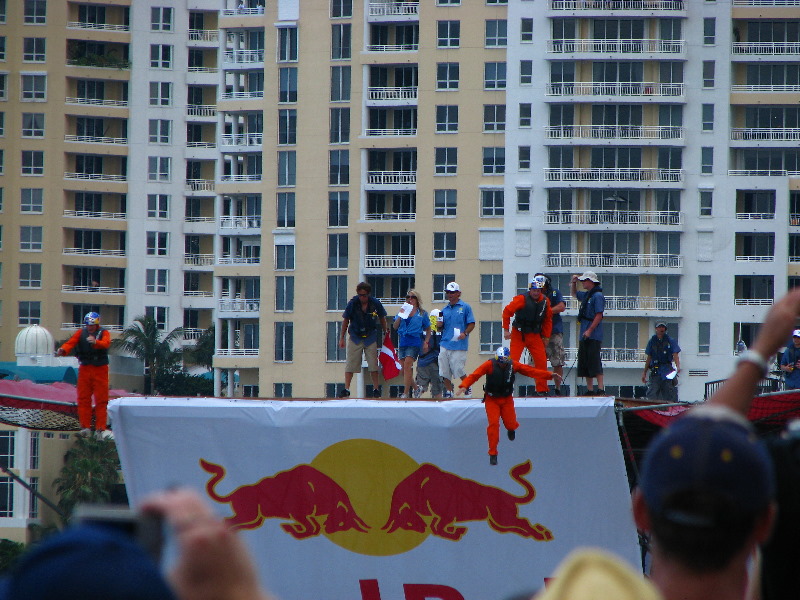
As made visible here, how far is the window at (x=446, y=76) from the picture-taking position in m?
64.0

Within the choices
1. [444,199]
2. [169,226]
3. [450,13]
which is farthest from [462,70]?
[169,226]

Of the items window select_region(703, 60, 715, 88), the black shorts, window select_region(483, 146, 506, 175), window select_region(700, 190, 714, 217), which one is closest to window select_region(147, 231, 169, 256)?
window select_region(483, 146, 506, 175)

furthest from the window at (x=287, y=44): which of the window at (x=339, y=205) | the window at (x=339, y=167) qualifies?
the window at (x=339, y=205)

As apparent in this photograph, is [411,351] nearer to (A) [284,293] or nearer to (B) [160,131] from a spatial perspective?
(A) [284,293]

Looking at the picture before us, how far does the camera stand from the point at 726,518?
246 cm

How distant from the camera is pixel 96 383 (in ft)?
60.0

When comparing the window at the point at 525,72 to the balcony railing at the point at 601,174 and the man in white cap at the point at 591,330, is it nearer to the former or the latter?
the balcony railing at the point at 601,174

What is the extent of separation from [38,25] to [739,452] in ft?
267

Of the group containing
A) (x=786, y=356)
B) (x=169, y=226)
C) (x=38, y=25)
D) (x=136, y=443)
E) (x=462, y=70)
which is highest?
(x=38, y=25)

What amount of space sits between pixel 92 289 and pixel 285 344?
19.2 metres

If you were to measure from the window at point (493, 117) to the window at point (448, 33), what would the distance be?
3915 millimetres

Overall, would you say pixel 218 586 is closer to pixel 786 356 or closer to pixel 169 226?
pixel 786 356

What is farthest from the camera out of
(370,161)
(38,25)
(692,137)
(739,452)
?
(38,25)

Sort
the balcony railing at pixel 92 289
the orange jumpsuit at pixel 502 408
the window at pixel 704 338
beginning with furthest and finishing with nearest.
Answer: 1. the balcony railing at pixel 92 289
2. the window at pixel 704 338
3. the orange jumpsuit at pixel 502 408
